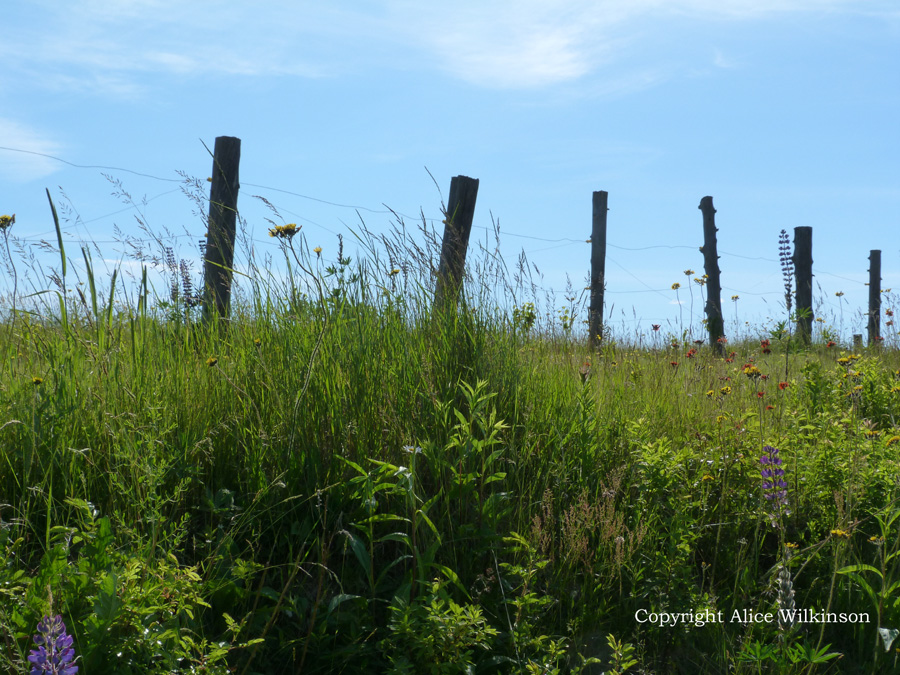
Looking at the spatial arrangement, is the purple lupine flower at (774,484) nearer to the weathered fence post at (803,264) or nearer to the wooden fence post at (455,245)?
the wooden fence post at (455,245)

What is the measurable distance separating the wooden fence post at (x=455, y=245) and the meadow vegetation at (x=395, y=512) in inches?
3.3

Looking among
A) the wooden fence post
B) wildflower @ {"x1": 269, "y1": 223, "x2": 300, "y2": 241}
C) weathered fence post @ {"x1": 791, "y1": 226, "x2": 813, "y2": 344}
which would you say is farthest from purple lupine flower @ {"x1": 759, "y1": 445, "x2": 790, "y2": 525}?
weathered fence post @ {"x1": 791, "y1": 226, "x2": 813, "y2": 344}

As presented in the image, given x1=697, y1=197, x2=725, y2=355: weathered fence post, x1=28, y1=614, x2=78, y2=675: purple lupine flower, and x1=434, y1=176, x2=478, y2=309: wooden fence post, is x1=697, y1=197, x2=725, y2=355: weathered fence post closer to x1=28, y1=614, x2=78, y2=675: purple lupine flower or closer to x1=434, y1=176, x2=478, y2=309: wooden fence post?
x1=434, y1=176, x2=478, y2=309: wooden fence post

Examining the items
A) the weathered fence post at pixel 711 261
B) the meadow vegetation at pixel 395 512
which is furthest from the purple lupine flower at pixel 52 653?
the weathered fence post at pixel 711 261

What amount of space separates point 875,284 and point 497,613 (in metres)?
14.3

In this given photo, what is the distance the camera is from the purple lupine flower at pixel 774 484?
2.40 meters

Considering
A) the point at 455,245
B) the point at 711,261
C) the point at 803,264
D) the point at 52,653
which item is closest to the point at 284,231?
the point at 455,245

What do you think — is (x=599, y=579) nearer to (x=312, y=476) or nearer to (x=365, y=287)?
(x=312, y=476)

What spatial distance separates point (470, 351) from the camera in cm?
283

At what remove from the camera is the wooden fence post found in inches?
124

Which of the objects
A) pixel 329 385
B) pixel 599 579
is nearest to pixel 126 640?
pixel 329 385

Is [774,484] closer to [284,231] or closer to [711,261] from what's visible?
[284,231]

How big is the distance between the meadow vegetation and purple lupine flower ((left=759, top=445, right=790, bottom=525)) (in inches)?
0.5

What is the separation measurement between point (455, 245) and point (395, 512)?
1988 millimetres
